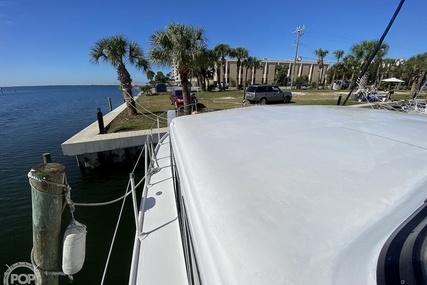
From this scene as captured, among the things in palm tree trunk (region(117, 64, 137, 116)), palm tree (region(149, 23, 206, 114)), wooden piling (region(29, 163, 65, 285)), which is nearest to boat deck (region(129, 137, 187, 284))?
wooden piling (region(29, 163, 65, 285))

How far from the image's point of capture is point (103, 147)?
321 inches

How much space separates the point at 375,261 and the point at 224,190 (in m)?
0.77

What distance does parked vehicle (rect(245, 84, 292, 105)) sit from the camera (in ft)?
58.1

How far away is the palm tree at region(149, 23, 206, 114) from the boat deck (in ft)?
28.1

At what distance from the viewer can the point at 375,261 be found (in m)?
0.80

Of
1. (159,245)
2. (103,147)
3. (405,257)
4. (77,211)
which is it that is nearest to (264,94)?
(103,147)

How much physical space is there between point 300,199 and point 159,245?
1.62 meters

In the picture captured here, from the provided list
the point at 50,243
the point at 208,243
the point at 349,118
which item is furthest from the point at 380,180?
the point at 50,243

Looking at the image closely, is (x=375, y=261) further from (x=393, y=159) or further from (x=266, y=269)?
(x=393, y=159)

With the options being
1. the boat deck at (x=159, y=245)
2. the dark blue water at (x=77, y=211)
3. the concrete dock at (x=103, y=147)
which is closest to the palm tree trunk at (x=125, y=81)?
the concrete dock at (x=103, y=147)

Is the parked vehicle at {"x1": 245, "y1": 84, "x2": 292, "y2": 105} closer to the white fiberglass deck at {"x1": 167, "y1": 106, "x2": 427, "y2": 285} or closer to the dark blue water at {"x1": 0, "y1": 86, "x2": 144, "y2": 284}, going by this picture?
the dark blue water at {"x1": 0, "y1": 86, "x2": 144, "y2": 284}

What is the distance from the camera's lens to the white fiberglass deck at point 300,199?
32.6 inches

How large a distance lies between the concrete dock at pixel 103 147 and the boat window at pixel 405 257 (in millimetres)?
7769

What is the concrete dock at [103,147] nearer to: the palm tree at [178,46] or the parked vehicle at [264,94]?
the palm tree at [178,46]
